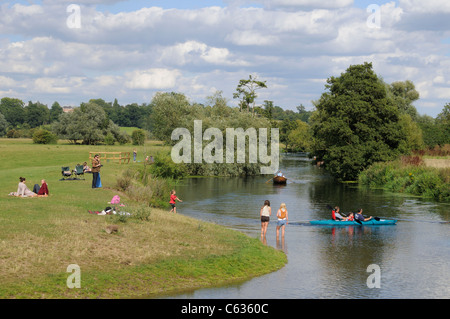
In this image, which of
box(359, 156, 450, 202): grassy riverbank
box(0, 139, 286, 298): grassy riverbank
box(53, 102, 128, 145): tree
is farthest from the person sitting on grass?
box(53, 102, 128, 145): tree

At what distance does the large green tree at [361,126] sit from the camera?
62.5 metres

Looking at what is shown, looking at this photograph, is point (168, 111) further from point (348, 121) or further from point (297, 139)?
point (297, 139)

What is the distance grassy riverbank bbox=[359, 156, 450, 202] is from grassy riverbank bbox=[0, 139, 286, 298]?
1154 inches

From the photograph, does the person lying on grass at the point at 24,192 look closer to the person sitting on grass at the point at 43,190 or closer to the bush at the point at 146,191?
the person sitting on grass at the point at 43,190

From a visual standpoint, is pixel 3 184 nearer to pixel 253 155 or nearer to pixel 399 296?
pixel 399 296

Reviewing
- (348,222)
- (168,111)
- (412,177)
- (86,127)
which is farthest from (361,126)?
(86,127)

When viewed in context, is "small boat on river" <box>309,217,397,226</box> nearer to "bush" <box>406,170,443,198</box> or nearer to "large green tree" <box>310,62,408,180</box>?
"bush" <box>406,170,443,198</box>

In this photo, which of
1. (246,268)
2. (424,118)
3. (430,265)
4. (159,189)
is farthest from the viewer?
(424,118)

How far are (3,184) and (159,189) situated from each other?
36.8 feet

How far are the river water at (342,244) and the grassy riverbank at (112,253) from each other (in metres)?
1.20

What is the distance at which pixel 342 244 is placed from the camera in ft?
85.6

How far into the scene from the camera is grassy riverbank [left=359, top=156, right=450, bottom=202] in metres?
48.0

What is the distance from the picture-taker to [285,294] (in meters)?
17.4
